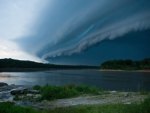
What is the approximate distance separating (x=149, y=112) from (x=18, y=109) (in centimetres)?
765

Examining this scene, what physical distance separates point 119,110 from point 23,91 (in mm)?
30635

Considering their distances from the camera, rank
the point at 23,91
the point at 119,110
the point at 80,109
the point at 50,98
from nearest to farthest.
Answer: the point at 119,110, the point at 80,109, the point at 50,98, the point at 23,91

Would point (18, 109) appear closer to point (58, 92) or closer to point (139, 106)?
point (139, 106)

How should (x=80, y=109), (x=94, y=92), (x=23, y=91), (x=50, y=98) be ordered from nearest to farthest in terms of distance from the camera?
(x=80, y=109), (x=50, y=98), (x=94, y=92), (x=23, y=91)

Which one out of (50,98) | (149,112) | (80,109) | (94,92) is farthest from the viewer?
(94,92)

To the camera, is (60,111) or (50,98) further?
(50,98)

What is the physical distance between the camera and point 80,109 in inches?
928

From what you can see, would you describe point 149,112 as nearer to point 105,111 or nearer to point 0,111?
point 105,111

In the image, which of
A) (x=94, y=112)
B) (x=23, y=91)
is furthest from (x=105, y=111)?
(x=23, y=91)

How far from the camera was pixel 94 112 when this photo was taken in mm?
21938

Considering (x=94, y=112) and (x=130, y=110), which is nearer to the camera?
(x=130, y=110)

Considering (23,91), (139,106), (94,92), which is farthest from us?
(23,91)

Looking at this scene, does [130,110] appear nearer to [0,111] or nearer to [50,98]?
[0,111]

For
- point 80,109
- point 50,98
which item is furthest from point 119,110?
point 50,98
